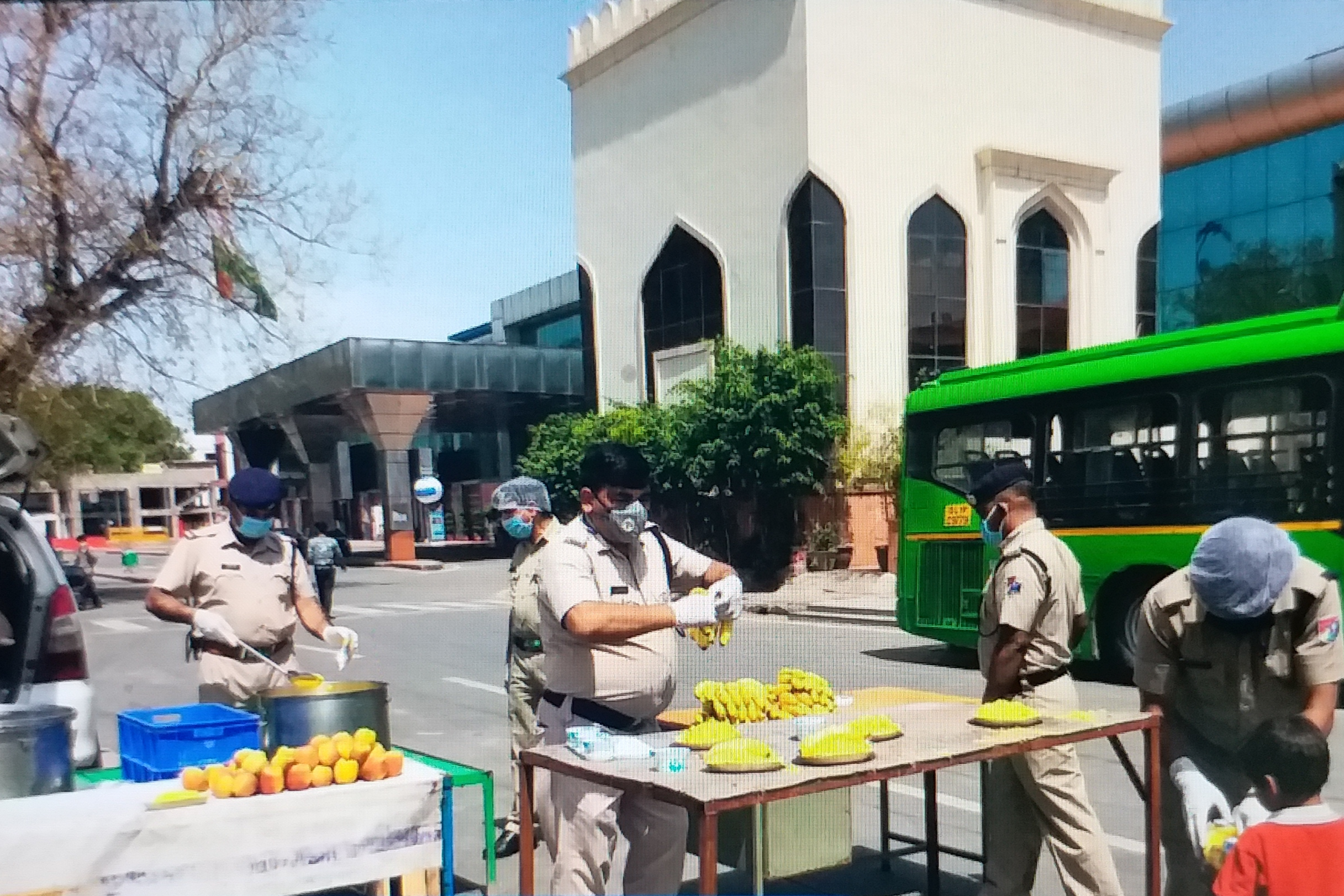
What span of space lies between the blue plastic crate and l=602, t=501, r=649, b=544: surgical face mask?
119cm

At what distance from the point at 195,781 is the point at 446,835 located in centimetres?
71

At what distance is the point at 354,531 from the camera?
35656 millimetres

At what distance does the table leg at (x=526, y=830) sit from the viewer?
2.98 metres

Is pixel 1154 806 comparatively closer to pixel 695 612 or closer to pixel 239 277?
pixel 695 612

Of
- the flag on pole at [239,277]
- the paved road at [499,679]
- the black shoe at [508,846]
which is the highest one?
the flag on pole at [239,277]

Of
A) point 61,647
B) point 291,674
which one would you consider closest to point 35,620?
point 61,647

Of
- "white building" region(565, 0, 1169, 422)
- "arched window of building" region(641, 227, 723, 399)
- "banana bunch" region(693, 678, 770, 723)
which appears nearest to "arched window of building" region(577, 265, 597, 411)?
"arched window of building" region(641, 227, 723, 399)

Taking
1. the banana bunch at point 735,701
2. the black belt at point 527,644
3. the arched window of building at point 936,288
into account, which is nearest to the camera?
the banana bunch at point 735,701

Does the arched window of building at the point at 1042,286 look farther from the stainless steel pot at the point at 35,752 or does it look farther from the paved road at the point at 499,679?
the stainless steel pot at the point at 35,752

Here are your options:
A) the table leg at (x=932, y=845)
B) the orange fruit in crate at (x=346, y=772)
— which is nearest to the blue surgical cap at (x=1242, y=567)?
the table leg at (x=932, y=845)

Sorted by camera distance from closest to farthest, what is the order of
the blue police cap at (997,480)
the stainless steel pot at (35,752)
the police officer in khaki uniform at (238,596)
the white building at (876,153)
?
1. the stainless steel pot at (35,752)
2. the blue police cap at (997,480)
3. the police officer in khaki uniform at (238,596)
4. the white building at (876,153)

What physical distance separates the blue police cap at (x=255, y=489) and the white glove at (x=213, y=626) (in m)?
0.41

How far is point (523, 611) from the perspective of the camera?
15.1 feet

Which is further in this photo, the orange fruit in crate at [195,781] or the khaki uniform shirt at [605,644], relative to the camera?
the khaki uniform shirt at [605,644]
